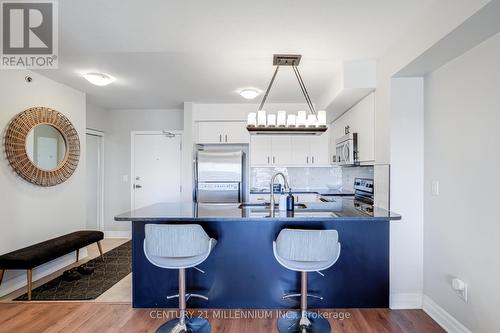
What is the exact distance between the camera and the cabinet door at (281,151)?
15.2 feet

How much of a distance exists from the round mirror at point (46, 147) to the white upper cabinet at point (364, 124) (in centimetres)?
390

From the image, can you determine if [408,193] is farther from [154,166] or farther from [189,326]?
[154,166]

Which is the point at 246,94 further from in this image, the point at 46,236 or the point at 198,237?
the point at 46,236

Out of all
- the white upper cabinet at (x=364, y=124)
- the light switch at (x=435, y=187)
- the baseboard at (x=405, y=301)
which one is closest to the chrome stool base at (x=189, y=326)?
the baseboard at (x=405, y=301)

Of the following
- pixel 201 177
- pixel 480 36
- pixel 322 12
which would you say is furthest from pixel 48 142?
pixel 480 36

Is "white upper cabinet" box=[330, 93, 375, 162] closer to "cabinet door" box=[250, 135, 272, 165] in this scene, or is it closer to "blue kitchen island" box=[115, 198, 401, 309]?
"blue kitchen island" box=[115, 198, 401, 309]

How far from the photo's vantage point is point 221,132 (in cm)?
455

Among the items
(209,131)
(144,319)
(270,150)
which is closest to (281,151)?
(270,150)

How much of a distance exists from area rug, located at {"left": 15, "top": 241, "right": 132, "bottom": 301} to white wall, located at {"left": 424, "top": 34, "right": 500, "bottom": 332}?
10.9 ft

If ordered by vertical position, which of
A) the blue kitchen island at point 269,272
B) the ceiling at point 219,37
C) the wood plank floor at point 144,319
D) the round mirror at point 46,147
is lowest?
the wood plank floor at point 144,319

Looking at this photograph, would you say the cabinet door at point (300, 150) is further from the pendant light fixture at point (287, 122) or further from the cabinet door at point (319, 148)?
the pendant light fixture at point (287, 122)

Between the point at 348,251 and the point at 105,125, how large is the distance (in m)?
4.79

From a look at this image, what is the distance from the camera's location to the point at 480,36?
1720mm

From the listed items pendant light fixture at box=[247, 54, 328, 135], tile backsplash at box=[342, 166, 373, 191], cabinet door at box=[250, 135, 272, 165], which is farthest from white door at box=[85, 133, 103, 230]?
tile backsplash at box=[342, 166, 373, 191]
